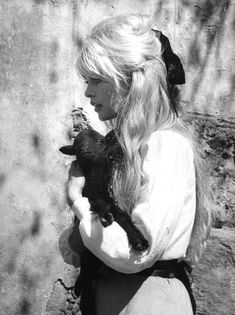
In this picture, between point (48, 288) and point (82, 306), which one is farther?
point (48, 288)

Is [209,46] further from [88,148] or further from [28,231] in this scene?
[88,148]

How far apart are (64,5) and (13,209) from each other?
1.16m

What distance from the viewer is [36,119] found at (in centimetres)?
405

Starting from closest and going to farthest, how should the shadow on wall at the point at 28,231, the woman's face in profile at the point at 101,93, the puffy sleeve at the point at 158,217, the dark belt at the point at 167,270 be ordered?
the puffy sleeve at the point at 158,217, the dark belt at the point at 167,270, the woman's face in profile at the point at 101,93, the shadow on wall at the point at 28,231

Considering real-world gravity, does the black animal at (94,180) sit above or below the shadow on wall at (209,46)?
below

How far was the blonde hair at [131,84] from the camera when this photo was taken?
108 inches

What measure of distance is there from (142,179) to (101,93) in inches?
16.1

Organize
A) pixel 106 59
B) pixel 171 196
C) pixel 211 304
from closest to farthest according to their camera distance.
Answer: pixel 171 196 < pixel 106 59 < pixel 211 304

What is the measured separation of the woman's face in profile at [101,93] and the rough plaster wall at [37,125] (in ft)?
3.83

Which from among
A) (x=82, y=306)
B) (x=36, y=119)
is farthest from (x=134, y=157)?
(x=36, y=119)


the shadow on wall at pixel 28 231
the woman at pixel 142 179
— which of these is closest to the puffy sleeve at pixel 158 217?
the woman at pixel 142 179

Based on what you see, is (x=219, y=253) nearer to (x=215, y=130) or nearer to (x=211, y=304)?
(x=211, y=304)

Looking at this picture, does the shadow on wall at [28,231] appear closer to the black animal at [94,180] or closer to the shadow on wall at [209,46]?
the shadow on wall at [209,46]

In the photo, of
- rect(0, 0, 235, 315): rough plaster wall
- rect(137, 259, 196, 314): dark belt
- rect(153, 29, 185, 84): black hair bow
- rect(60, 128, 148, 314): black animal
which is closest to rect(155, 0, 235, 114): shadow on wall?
rect(0, 0, 235, 315): rough plaster wall
